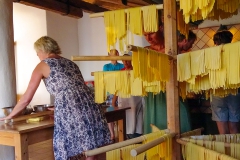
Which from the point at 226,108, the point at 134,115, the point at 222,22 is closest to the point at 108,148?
the point at 226,108

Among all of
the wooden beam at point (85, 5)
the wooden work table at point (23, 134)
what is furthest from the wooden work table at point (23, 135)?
the wooden beam at point (85, 5)

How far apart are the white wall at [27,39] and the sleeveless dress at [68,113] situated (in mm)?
2537

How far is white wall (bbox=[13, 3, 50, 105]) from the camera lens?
4.29 meters

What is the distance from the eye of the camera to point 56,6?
10.3 feet

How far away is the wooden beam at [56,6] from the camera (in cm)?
285

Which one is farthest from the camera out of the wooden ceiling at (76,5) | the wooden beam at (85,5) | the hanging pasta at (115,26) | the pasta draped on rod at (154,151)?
the wooden beam at (85,5)

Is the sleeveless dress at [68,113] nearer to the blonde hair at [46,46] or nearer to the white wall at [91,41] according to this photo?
the blonde hair at [46,46]

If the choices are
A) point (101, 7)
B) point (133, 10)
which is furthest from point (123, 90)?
point (101, 7)

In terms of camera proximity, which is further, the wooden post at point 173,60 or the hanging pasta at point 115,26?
the hanging pasta at point 115,26

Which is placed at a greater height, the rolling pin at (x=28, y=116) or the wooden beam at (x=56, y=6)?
the wooden beam at (x=56, y=6)

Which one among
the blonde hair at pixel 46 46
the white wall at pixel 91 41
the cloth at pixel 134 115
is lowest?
the cloth at pixel 134 115

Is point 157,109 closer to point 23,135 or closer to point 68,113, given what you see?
point 68,113

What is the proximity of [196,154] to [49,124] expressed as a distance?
38.5 inches

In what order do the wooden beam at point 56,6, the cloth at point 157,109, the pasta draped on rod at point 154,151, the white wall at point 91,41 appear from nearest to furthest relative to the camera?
the pasta draped on rod at point 154,151 < the cloth at point 157,109 < the wooden beam at point 56,6 < the white wall at point 91,41
